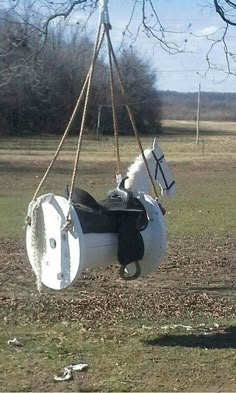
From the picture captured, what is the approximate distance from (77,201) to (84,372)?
1271 mm

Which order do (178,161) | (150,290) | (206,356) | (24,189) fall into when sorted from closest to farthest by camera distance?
(206,356) < (150,290) < (24,189) < (178,161)

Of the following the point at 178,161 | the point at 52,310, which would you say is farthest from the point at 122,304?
the point at 178,161

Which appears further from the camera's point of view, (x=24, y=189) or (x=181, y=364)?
(x=24, y=189)

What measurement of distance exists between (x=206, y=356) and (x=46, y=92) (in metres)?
54.6

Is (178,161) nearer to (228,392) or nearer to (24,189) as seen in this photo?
(24,189)

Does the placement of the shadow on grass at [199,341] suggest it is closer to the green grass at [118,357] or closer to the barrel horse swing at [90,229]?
the green grass at [118,357]

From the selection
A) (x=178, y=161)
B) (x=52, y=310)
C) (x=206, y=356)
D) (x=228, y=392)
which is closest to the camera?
(x=228, y=392)

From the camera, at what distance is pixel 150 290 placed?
8.99 meters

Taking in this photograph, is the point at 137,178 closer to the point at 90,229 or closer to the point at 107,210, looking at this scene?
the point at 107,210

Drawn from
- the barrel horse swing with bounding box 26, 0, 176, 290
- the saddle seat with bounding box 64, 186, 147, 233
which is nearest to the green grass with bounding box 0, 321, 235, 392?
the barrel horse swing with bounding box 26, 0, 176, 290

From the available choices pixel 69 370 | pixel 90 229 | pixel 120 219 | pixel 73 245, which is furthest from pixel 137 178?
pixel 69 370

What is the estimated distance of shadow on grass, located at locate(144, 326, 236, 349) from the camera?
6496mm

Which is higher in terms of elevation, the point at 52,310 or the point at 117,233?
the point at 117,233

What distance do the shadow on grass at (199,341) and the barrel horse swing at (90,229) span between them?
0.55 m
